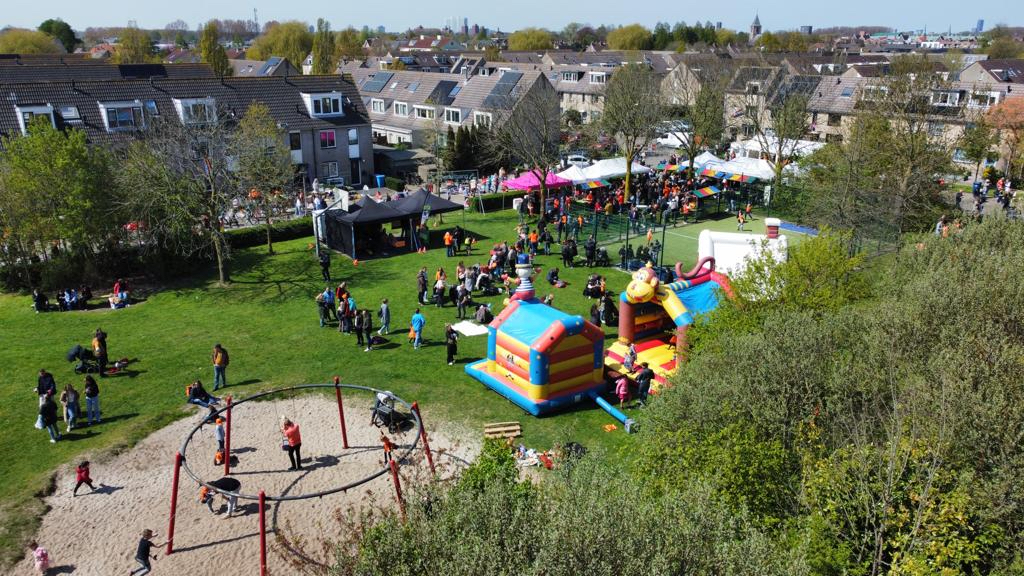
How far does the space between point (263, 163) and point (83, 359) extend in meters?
17.2

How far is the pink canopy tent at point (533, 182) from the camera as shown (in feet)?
133

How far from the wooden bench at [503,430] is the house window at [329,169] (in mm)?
36512

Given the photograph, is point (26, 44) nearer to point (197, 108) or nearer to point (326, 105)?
point (326, 105)

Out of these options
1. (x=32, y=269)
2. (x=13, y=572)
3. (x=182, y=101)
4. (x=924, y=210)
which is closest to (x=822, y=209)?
(x=924, y=210)

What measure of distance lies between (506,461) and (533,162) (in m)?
29.0

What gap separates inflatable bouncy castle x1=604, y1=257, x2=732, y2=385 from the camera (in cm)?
2139

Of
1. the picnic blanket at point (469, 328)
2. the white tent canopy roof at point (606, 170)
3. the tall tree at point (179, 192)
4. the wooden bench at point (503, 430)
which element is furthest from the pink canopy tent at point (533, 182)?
the wooden bench at point (503, 430)

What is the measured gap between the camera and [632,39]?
15625cm

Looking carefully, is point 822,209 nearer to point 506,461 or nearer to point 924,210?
point 924,210

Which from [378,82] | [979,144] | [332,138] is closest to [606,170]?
[332,138]

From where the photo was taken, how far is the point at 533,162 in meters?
39.6

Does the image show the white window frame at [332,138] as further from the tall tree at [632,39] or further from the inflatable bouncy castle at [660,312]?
the tall tree at [632,39]

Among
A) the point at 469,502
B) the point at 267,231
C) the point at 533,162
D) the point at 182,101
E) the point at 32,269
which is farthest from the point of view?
the point at 182,101

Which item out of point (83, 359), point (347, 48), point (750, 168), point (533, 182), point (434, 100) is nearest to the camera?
point (83, 359)
